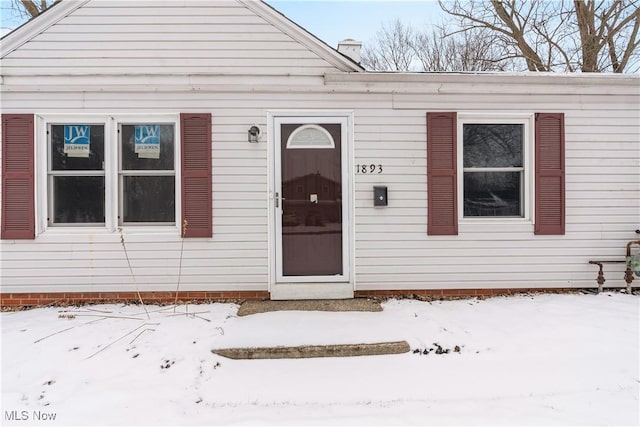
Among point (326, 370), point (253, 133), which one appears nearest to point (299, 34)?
point (253, 133)

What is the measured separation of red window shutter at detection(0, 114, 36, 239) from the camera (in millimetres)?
3988

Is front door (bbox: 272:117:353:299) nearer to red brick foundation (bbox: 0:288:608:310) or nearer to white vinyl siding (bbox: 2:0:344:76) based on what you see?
red brick foundation (bbox: 0:288:608:310)

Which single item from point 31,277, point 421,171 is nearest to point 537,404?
point 421,171

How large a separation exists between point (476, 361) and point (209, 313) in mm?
2684

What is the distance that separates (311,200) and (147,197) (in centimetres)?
203

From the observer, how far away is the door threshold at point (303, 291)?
13.5 ft

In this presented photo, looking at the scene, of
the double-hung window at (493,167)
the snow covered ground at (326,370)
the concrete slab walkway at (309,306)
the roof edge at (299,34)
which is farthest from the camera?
the double-hung window at (493,167)

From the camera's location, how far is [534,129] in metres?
4.22

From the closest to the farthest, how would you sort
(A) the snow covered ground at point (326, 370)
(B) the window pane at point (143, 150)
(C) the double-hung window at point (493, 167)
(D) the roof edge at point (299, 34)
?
(A) the snow covered ground at point (326, 370) → (D) the roof edge at point (299, 34) → (B) the window pane at point (143, 150) → (C) the double-hung window at point (493, 167)

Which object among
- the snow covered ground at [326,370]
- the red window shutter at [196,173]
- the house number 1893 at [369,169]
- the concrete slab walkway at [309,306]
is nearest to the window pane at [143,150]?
the red window shutter at [196,173]

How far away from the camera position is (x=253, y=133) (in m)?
4.04

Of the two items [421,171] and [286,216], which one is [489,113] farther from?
[286,216]

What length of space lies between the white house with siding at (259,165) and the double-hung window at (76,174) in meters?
0.02

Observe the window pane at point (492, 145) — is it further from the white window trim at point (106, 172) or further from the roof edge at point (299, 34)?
the white window trim at point (106, 172)
